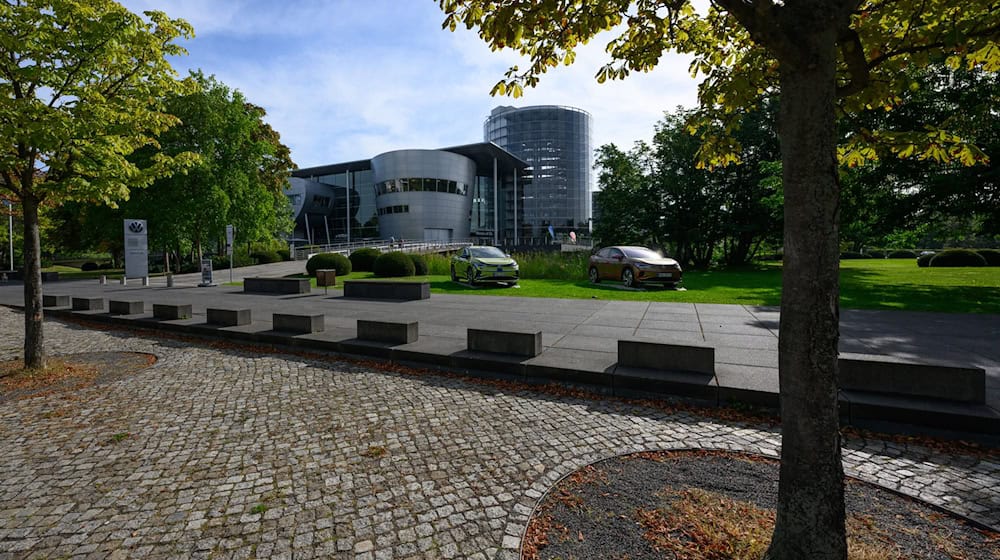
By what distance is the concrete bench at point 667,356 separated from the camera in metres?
5.40

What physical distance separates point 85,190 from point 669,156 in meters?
34.4

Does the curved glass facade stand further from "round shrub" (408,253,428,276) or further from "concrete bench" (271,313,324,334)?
"concrete bench" (271,313,324,334)

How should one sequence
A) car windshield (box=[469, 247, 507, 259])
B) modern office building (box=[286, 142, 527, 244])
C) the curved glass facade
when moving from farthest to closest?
modern office building (box=[286, 142, 527, 244]) → the curved glass facade → car windshield (box=[469, 247, 507, 259])

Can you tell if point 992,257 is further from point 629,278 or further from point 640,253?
point 629,278

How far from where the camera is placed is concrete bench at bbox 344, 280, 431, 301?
15.0 m

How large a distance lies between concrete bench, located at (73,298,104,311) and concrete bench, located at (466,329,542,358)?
1299 centimetres

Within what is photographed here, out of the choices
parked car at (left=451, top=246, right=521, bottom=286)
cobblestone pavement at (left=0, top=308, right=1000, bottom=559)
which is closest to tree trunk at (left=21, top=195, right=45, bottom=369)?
cobblestone pavement at (left=0, top=308, right=1000, bottom=559)

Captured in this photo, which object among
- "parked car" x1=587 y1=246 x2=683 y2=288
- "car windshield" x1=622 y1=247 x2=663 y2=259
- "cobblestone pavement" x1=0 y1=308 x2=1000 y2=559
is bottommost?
"cobblestone pavement" x1=0 y1=308 x2=1000 y2=559

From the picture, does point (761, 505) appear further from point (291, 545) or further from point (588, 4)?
point (588, 4)

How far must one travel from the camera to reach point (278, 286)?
1823cm

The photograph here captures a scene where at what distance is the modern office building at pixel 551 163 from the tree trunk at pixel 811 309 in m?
92.5

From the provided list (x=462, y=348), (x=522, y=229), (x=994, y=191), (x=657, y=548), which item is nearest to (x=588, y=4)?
(x=657, y=548)

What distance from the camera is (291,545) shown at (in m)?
2.67

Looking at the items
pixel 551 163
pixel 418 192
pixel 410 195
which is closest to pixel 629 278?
pixel 418 192
